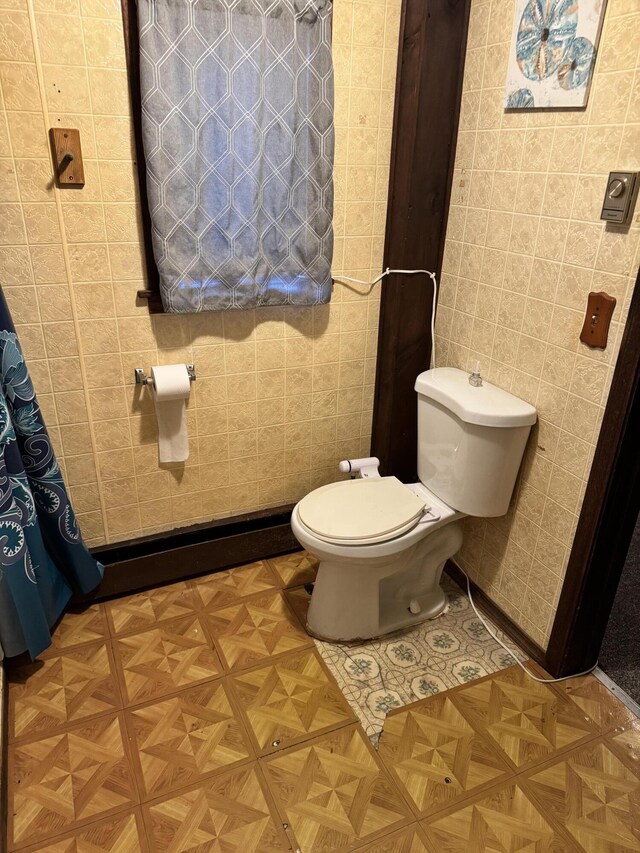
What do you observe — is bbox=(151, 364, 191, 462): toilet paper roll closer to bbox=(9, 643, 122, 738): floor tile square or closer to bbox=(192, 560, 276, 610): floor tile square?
bbox=(192, 560, 276, 610): floor tile square

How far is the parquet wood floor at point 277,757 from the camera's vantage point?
53.1 inches

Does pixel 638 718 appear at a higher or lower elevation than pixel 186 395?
lower

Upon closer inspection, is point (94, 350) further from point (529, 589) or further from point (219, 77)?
point (529, 589)

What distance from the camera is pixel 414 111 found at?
1.80m

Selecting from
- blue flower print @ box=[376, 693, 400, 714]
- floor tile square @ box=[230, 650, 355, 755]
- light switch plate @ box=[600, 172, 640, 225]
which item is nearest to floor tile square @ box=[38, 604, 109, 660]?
floor tile square @ box=[230, 650, 355, 755]

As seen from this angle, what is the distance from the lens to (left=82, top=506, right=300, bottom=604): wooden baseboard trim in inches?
79.4

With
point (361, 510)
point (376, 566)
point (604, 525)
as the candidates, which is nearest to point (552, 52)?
point (604, 525)

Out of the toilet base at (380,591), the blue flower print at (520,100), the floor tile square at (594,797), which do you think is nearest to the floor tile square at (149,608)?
the toilet base at (380,591)

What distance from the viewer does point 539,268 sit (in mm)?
1620

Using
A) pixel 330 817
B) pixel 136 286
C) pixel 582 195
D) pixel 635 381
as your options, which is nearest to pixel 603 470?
pixel 635 381

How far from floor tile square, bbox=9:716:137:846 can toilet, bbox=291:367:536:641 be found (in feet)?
2.20

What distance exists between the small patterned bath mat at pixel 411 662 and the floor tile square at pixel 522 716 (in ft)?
0.18

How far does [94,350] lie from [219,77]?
84cm

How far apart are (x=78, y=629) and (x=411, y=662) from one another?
3.50 feet
